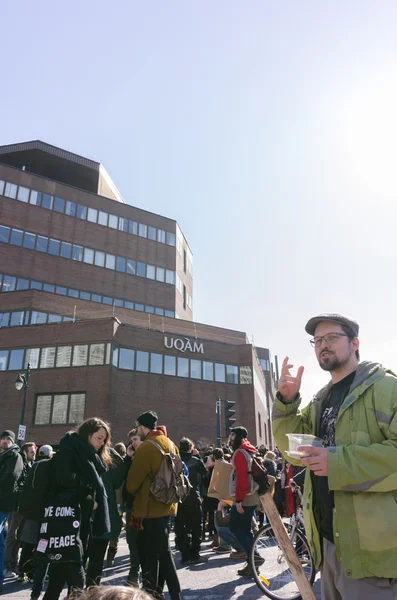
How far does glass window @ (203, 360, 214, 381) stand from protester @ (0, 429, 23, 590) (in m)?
28.6

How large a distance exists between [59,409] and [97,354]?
4.22m

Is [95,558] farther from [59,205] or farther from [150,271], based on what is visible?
[150,271]

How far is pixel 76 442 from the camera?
14.1 feet

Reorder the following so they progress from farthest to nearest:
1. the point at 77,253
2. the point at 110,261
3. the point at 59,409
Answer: the point at 110,261 → the point at 77,253 → the point at 59,409

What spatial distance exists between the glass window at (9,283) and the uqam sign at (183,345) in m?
13.9

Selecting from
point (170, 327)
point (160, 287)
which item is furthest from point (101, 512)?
point (160, 287)

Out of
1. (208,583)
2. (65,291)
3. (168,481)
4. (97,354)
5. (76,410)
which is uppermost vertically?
(65,291)

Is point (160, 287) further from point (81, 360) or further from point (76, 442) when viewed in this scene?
point (76, 442)

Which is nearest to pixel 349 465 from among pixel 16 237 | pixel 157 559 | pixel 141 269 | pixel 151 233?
pixel 157 559

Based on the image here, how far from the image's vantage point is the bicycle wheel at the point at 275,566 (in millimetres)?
5441

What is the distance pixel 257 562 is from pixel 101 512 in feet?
9.13

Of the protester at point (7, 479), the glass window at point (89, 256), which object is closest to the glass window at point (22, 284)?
the glass window at point (89, 256)

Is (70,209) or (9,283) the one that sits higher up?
(70,209)

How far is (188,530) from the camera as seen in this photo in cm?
780
